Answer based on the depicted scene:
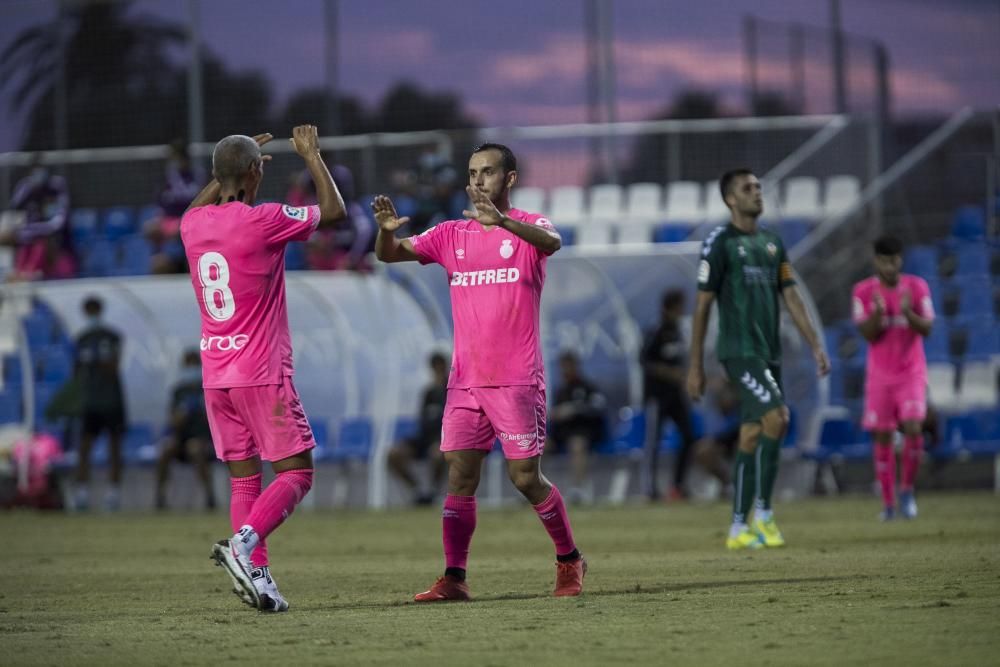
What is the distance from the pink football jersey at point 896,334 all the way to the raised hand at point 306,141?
23.4ft

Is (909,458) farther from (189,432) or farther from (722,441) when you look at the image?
(189,432)

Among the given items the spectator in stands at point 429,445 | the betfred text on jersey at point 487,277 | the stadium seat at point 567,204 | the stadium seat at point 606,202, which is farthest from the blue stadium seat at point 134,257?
the betfred text on jersey at point 487,277

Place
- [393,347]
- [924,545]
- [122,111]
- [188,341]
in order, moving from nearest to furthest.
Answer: [924,545], [393,347], [188,341], [122,111]

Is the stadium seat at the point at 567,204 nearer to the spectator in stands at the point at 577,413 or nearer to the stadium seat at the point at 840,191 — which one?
the stadium seat at the point at 840,191

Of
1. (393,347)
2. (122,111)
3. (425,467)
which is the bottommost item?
(425,467)

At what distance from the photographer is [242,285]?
333 inches

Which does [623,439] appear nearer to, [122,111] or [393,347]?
[393,347]

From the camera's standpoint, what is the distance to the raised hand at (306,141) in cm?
851

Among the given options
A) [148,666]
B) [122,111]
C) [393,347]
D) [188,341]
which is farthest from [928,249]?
[148,666]

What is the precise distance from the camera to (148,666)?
6.41 meters

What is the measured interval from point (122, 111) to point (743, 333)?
1702cm

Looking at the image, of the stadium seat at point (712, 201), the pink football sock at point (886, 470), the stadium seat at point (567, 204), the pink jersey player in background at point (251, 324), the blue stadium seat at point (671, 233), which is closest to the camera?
the pink jersey player in background at point (251, 324)

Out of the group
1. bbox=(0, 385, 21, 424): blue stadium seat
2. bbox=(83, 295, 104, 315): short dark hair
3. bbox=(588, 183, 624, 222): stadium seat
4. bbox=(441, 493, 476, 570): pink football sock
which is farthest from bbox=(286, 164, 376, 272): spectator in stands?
bbox=(441, 493, 476, 570): pink football sock

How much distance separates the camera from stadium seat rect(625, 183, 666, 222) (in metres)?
22.7
